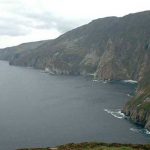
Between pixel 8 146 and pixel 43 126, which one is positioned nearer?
pixel 8 146

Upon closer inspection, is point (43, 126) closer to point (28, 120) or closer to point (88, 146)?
point (28, 120)

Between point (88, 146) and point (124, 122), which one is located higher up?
point (88, 146)

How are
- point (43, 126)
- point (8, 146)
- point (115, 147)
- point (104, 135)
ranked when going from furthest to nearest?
point (43, 126) < point (104, 135) < point (8, 146) < point (115, 147)

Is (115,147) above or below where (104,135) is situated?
above

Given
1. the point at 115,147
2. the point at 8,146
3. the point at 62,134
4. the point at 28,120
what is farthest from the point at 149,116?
the point at 115,147

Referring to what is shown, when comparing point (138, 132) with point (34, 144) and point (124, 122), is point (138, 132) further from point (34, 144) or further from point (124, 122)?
point (34, 144)

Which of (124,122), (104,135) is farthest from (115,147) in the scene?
(124,122)

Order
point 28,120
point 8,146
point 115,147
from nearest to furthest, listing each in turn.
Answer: point 115,147
point 8,146
point 28,120

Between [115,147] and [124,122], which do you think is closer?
[115,147]

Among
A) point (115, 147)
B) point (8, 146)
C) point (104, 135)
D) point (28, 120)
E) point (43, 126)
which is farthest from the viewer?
point (28, 120)
